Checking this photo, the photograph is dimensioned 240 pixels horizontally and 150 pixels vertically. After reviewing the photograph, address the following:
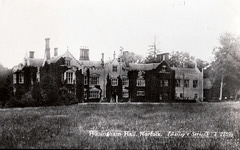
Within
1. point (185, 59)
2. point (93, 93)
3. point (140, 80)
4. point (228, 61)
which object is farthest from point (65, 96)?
point (140, 80)

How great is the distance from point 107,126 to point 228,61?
2475 mm

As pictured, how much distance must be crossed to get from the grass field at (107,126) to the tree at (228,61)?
416 mm

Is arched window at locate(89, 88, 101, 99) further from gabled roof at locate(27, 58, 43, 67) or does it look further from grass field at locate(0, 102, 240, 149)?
gabled roof at locate(27, 58, 43, 67)

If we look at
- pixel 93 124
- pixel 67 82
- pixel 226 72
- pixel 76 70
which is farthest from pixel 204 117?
pixel 76 70

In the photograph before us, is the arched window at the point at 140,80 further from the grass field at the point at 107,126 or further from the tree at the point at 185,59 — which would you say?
the grass field at the point at 107,126

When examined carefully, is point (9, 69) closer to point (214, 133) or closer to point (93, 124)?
point (93, 124)

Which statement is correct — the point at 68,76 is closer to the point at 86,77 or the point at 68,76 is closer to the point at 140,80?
the point at 86,77

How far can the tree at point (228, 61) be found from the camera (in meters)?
4.43

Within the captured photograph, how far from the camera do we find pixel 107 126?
372 cm

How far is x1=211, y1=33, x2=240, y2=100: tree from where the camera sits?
4.43 metres

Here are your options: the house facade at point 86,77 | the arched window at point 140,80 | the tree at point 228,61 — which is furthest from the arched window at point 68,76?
the tree at point 228,61

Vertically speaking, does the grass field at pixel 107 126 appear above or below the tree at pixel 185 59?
below

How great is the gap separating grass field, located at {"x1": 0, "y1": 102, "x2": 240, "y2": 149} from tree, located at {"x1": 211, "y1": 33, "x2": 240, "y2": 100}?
0.42 meters

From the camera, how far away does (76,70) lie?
5629 millimetres
